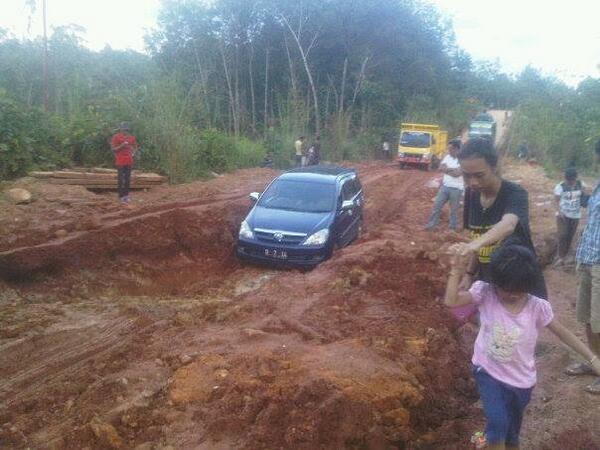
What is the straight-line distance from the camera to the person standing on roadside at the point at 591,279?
15.3 feet

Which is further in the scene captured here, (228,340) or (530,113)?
(530,113)

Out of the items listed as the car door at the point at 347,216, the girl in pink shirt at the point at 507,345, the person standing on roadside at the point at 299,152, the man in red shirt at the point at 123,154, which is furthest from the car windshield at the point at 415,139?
the girl in pink shirt at the point at 507,345

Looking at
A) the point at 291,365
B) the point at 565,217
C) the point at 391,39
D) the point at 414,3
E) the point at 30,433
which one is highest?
the point at 414,3

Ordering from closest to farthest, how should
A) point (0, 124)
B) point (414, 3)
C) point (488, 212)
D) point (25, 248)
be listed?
point (488, 212) → point (25, 248) → point (0, 124) → point (414, 3)

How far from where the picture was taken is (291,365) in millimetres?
5082

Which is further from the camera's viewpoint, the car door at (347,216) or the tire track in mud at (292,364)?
the car door at (347,216)

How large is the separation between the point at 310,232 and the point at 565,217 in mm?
4190

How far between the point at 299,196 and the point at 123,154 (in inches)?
175

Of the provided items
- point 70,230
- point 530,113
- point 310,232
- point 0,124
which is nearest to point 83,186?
point 0,124

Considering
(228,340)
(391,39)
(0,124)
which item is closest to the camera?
(228,340)

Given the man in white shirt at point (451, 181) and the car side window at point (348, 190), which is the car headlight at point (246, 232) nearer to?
the car side window at point (348, 190)

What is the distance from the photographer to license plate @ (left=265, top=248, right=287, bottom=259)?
9479 millimetres

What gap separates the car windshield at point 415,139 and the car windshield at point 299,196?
17.3 m

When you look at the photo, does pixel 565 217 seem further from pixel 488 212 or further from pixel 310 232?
pixel 488 212
